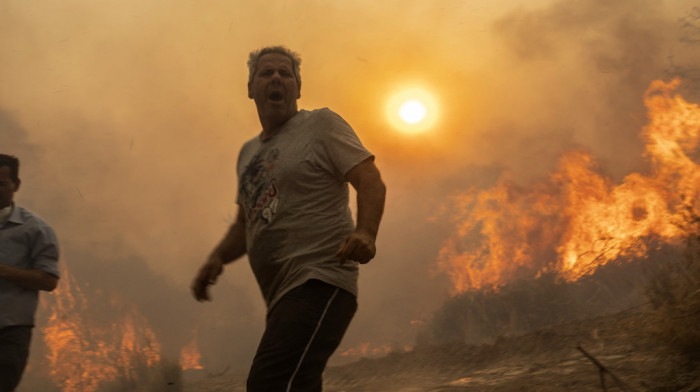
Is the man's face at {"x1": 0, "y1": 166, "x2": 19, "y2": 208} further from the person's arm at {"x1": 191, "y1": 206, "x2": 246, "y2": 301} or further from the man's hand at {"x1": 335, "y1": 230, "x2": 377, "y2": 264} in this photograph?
the man's hand at {"x1": 335, "y1": 230, "x2": 377, "y2": 264}

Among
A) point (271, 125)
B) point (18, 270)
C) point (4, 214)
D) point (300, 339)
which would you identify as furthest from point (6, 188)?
point (300, 339)

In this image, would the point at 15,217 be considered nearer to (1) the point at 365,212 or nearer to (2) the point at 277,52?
(2) the point at 277,52

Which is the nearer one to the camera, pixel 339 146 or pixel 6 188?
pixel 339 146

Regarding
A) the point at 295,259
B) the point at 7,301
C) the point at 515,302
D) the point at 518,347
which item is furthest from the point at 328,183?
the point at 515,302

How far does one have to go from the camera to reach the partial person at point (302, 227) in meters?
1.68

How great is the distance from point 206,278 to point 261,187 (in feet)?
2.03

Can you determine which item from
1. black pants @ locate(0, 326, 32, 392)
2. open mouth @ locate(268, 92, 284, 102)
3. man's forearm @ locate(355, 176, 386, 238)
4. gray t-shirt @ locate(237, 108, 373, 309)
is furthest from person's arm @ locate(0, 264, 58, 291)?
man's forearm @ locate(355, 176, 386, 238)

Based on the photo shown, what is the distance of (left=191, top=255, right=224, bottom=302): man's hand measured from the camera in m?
2.41

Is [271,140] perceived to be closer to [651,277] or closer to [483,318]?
[651,277]

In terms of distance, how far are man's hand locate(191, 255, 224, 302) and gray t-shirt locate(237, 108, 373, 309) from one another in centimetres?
43

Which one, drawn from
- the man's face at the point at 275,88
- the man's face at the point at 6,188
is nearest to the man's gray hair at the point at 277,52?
the man's face at the point at 275,88

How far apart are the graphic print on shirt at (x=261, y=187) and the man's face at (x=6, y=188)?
175 centimetres

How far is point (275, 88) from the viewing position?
7.43ft

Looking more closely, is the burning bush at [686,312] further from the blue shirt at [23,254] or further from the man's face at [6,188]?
the man's face at [6,188]
